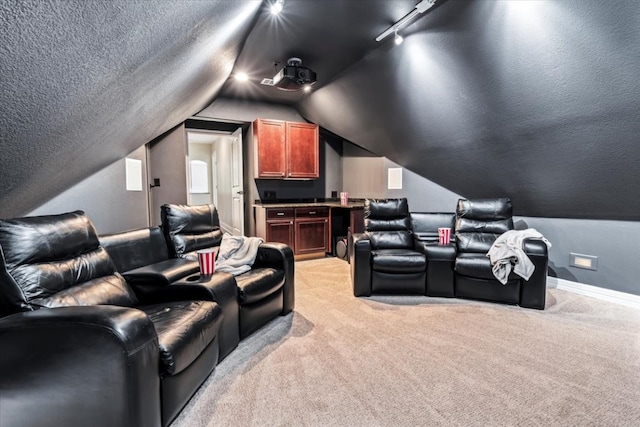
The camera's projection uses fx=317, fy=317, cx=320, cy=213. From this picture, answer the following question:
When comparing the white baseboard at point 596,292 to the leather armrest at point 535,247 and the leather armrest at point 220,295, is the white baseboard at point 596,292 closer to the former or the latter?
the leather armrest at point 535,247

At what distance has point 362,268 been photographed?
3.40 metres

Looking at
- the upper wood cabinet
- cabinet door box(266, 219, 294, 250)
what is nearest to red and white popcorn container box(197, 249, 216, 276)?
cabinet door box(266, 219, 294, 250)

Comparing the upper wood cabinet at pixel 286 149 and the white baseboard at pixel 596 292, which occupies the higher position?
the upper wood cabinet at pixel 286 149

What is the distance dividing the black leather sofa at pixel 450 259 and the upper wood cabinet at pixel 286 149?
1.84 meters

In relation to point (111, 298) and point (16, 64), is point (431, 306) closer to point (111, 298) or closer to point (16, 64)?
point (111, 298)

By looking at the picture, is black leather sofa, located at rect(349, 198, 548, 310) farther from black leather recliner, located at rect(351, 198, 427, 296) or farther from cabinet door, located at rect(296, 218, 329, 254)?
cabinet door, located at rect(296, 218, 329, 254)

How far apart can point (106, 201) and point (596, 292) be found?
195 inches

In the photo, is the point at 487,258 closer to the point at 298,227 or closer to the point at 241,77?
the point at 298,227

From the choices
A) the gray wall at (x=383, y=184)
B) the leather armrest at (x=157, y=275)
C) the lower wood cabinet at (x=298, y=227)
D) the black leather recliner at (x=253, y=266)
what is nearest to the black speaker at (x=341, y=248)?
the lower wood cabinet at (x=298, y=227)

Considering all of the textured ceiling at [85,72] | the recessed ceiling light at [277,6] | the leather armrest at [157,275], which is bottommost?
the leather armrest at [157,275]

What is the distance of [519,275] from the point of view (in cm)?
299

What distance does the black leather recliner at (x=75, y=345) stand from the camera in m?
1.17

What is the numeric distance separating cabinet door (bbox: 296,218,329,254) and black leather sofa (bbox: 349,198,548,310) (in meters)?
1.44

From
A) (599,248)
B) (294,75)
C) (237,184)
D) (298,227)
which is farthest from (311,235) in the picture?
(599,248)
